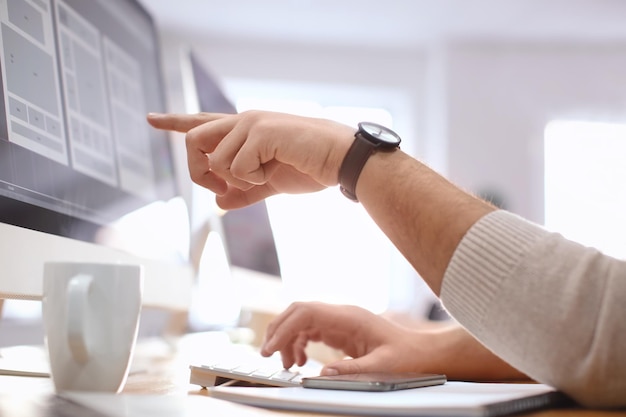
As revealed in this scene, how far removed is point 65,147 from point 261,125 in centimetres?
24

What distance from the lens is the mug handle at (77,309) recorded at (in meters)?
0.48

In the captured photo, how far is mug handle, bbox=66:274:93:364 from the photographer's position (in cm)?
48

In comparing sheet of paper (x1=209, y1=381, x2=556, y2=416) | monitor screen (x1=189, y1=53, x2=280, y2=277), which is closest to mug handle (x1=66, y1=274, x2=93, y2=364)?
sheet of paper (x1=209, y1=381, x2=556, y2=416)

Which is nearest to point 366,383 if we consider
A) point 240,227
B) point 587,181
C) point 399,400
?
point 399,400

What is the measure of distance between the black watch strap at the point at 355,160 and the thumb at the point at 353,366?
16 centimetres

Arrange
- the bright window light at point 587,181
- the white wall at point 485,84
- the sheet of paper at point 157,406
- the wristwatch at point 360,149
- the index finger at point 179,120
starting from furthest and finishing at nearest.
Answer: the white wall at point 485,84, the bright window light at point 587,181, the index finger at point 179,120, the wristwatch at point 360,149, the sheet of paper at point 157,406

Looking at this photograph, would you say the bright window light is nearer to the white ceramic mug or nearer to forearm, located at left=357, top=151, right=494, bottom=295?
forearm, located at left=357, top=151, right=494, bottom=295

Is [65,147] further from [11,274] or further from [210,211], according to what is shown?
[210,211]

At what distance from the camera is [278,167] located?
0.79m

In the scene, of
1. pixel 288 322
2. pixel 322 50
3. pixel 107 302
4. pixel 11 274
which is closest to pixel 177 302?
pixel 288 322

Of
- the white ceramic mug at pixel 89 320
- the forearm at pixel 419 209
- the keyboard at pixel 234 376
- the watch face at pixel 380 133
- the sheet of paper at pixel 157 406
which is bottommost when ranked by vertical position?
the keyboard at pixel 234 376

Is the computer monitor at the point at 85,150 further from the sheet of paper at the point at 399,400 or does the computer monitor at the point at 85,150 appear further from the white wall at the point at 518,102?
the white wall at the point at 518,102

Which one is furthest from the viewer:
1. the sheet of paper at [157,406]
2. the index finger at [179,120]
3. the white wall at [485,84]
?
the white wall at [485,84]

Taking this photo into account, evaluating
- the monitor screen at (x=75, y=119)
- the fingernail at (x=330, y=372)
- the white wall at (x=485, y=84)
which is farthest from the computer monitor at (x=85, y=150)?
the white wall at (x=485, y=84)
